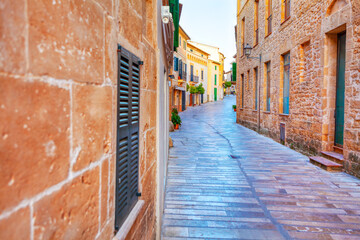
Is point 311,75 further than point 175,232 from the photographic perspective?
Yes

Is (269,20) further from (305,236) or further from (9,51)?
(9,51)

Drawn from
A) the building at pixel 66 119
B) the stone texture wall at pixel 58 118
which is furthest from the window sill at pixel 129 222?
the stone texture wall at pixel 58 118

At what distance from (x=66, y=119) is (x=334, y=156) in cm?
725

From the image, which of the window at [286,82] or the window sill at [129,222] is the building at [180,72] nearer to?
the window at [286,82]

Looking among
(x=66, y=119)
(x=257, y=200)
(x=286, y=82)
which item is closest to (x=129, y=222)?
(x=66, y=119)

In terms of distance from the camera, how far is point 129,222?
1.88m

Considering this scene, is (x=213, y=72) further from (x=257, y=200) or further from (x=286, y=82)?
(x=257, y=200)

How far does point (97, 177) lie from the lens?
52.4 inches

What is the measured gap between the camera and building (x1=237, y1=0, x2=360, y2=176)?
6238 mm

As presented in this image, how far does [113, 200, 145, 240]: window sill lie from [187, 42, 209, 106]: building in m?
37.8

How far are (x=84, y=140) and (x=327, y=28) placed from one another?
25.6ft

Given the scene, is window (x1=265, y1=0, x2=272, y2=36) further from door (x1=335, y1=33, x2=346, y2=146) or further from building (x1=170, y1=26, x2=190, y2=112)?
building (x1=170, y1=26, x2=190, y2=112)

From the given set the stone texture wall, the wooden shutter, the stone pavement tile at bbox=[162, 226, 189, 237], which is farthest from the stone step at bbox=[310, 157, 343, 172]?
the stone texture wall

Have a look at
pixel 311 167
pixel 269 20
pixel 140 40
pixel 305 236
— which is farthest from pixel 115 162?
pixel 269 20
